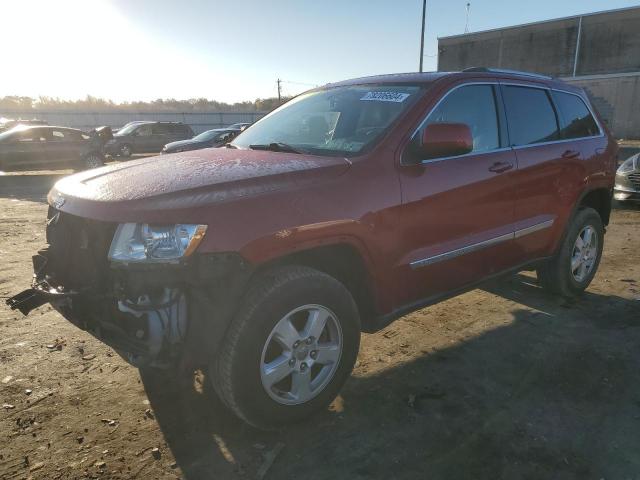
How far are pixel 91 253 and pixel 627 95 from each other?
128ft

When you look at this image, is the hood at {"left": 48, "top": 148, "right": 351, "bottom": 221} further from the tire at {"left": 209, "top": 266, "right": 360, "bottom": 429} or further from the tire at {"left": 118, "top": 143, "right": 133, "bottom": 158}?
the tire at {"left": 118, "top": 143, "right": 133, "bottom": 158}

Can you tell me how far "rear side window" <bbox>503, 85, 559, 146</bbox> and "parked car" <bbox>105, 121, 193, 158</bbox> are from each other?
19.9 meters

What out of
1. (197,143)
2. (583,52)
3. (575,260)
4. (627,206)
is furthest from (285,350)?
(583,52)

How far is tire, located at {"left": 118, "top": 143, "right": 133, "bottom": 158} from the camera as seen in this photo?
2114cm

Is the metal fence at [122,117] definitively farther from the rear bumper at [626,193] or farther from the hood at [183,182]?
the hood at [183,182]

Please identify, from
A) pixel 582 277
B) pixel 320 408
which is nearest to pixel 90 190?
pixel 320 408

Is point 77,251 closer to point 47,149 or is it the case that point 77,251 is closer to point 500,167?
point 500,167

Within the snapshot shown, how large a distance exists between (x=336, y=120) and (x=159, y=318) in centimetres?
186

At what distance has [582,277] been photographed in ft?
15.1

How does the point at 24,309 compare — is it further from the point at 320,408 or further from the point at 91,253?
the point at 320,408

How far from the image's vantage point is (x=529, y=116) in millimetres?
3854

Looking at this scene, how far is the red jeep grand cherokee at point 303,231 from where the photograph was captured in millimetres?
2174

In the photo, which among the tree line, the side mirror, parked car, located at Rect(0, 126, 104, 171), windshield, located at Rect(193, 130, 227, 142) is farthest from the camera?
the tree line

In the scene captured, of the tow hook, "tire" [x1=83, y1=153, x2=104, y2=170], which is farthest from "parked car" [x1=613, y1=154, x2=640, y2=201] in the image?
"tire" [x1=83, y1=153, x2=104, y2=170]
